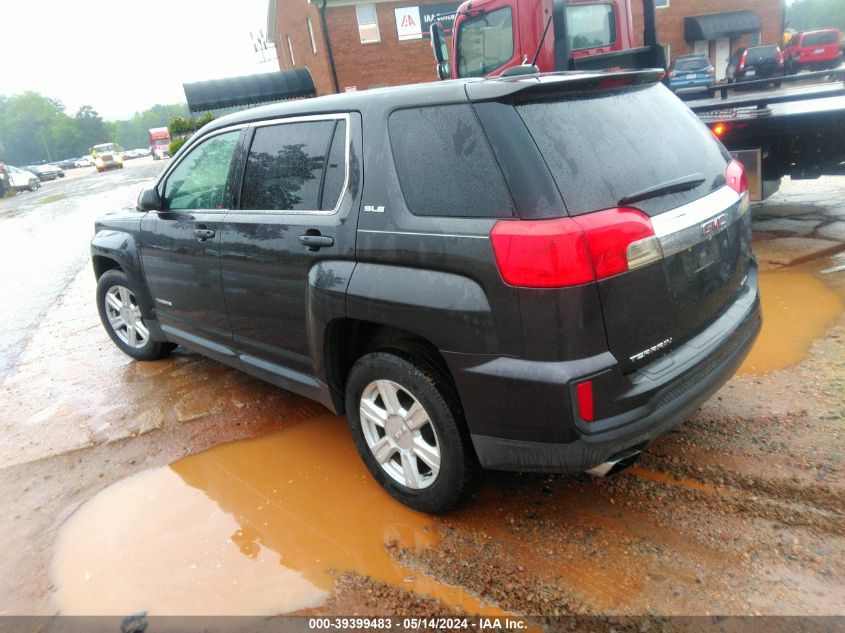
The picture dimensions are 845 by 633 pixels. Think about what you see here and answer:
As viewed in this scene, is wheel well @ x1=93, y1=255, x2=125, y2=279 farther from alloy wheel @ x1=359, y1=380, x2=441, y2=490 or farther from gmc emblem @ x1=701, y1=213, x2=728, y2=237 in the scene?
gmc emblem @ x1=701, y1=213, x2=728, y2=237

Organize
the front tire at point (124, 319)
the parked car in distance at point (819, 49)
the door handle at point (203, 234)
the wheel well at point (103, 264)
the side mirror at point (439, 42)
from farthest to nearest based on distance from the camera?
the parked car in distance at point (819, 49) → the side mirror at point (439, 42) → the wheel well at point (103, 264) → the front tire at point (124, 319) → the door handle at point (203, 234)

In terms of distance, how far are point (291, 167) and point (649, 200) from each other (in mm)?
1846

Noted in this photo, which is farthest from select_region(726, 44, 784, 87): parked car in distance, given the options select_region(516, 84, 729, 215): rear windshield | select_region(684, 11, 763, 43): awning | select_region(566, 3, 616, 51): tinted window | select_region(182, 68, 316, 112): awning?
select_region(516, 84, 729, 215): rear windshield

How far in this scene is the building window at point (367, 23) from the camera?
25719mm

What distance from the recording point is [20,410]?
15.2 feet

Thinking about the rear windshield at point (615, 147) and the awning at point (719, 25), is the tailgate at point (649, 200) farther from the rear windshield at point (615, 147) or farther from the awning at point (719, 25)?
the awning at point (719, 25)

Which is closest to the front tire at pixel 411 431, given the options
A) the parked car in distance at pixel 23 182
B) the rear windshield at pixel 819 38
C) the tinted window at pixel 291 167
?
the tinted window at pixel 291 167

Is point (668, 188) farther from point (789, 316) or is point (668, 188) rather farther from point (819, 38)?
point (819, 38)

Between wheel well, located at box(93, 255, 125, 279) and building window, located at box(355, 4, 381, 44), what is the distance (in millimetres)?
23606

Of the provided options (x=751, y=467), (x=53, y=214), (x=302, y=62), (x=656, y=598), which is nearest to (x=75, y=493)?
(x=656, y=598)

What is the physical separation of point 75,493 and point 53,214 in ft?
60.3

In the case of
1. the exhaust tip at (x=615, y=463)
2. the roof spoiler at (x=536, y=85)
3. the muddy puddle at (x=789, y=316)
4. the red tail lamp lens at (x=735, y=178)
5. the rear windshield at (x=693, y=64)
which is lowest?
the muddy puddle at (x=789, y=316)

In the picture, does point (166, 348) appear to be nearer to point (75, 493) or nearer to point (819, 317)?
point (75, 493)

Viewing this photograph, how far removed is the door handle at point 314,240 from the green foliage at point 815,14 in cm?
7507
